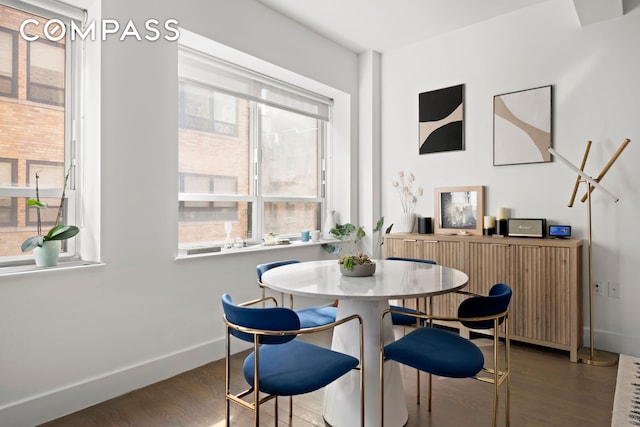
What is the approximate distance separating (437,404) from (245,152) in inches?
109

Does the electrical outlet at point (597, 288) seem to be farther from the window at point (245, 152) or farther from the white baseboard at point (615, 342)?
the window at point (245, 152)

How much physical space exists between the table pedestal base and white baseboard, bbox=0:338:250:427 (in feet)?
4.39

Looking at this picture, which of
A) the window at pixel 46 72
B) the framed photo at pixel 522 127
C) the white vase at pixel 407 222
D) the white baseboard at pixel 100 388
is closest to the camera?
the white baseboard at pixel 100 388

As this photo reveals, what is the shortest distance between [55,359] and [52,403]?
0.25m

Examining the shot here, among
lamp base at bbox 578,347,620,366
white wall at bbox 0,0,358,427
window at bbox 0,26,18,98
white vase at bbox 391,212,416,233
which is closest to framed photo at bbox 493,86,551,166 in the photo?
white vase at bbox 391,212,416,233

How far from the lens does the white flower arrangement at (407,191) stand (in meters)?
4.51

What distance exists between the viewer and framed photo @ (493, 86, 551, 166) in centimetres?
366

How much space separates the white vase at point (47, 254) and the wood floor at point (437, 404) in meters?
0.93

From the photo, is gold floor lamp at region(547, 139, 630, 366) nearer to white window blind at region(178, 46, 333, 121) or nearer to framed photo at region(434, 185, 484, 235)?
framed photo at region(434, 185, 484, 235)

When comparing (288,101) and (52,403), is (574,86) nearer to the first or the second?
(288,101)

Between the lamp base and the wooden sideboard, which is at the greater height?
the wooden sideboard

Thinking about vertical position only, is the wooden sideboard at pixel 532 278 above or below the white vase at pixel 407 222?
below

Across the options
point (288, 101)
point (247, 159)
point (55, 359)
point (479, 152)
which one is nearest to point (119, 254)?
point (55, 359)

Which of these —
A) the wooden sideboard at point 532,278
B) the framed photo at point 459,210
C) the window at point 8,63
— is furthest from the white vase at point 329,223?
the window at point 8,63
